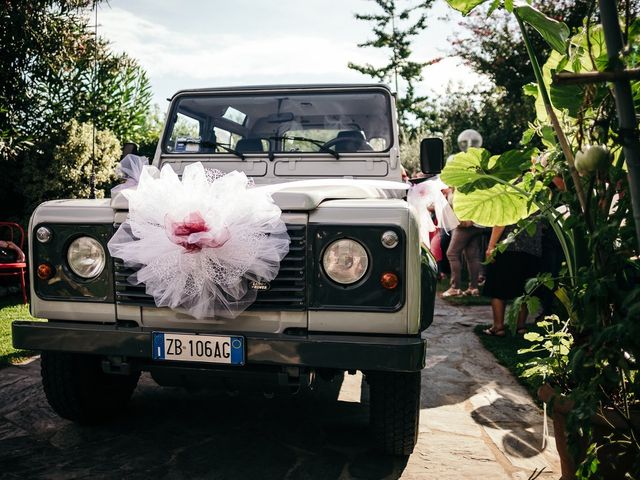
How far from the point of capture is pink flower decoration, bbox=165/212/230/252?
2592mm

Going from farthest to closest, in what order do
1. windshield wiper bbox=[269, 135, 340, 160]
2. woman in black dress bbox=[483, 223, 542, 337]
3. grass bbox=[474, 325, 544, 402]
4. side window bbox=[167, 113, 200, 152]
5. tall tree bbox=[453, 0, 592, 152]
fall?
tall tree bbox=[453, 0, 592, 152] < woman in black dress bbox=[483, 223, 542, 337] < grass bbox=[474, 325, 544, 402] < side window bbox=[167, 113, 200, 152] < windshield wiper bbox=[269, 135, 340, 160]

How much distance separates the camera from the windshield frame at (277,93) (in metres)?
4.02

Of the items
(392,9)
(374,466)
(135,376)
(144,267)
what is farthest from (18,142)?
(392,9)

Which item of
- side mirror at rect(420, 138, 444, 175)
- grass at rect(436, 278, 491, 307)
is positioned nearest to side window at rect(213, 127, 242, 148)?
side mirror at rect(420, 138, 444, 175)

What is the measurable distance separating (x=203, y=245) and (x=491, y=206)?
5.31 feet

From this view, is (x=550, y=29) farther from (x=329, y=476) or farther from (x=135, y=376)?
(x=135, y=376)

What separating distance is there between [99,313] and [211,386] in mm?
655

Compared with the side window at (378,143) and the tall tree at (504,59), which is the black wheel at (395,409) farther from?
the tall tree at (504,59)

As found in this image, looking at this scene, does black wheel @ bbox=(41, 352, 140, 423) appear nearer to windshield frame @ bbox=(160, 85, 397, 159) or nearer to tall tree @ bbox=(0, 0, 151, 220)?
windshield frame @ bbox=(160, 85, 397, 159)

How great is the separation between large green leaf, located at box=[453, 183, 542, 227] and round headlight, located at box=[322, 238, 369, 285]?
0.85m

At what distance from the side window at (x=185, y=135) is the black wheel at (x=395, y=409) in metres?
2.18

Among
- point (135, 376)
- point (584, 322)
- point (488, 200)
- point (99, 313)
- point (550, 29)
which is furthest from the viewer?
point (135, 376)

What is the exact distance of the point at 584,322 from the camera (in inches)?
81.0

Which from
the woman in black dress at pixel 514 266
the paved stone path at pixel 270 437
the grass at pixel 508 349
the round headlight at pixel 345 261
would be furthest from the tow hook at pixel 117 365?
the woman in black dress at pixel 514 266
